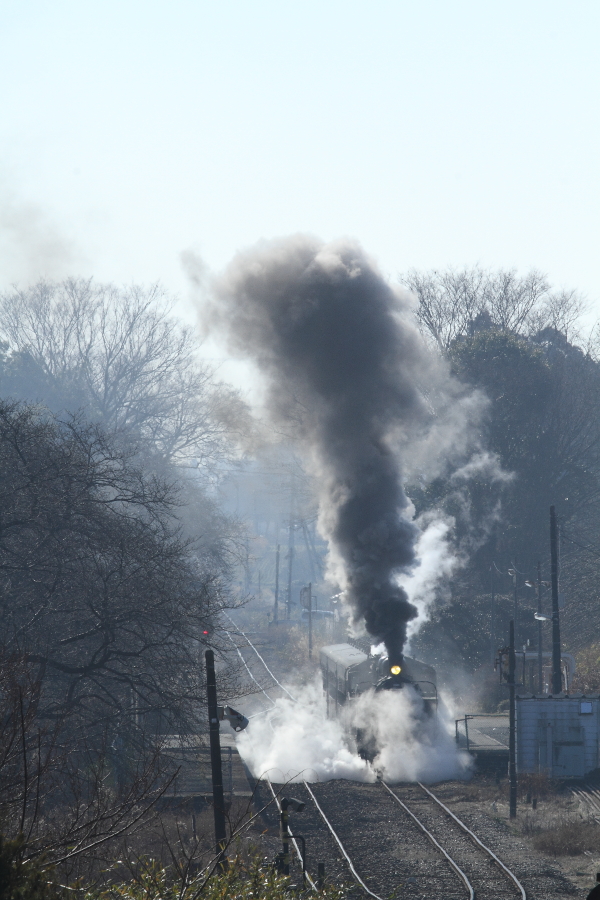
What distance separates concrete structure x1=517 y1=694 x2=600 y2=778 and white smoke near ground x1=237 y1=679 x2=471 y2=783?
1.60 m

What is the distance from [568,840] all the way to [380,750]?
5.36 meters

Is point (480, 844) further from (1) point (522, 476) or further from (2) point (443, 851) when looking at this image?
(1) point (522, 476)

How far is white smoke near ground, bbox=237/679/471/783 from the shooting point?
18.9 metres

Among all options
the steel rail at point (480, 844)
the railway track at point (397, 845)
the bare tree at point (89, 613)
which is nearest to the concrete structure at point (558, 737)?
the steel rail at point (480, 844)

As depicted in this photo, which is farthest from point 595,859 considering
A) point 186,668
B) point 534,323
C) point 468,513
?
point 534,323

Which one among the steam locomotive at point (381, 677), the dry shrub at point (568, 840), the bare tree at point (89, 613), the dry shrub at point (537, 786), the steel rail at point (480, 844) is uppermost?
the bare tree at point (89, 613)

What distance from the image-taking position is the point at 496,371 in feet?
144

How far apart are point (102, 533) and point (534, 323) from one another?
1551 inches

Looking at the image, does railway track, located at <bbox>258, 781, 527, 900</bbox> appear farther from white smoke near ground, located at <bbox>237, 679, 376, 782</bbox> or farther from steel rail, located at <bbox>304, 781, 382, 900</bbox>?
white smoke near ground, located at <bbox>237, 679, 376, 782</bbox>

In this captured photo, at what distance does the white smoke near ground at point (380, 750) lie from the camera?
1891cm

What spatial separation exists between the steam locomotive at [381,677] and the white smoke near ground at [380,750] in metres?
0.23

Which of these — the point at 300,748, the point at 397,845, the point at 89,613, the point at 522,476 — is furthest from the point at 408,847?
the point at 522,476

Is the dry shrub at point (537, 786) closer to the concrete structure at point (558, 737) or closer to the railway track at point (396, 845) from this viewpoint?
the concrete structure at point (558, 737)

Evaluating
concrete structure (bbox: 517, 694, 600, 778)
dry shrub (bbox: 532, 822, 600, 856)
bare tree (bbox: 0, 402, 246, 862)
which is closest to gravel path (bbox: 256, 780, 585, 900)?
dry shrub (bbox: 532, 822, 600, 856)
